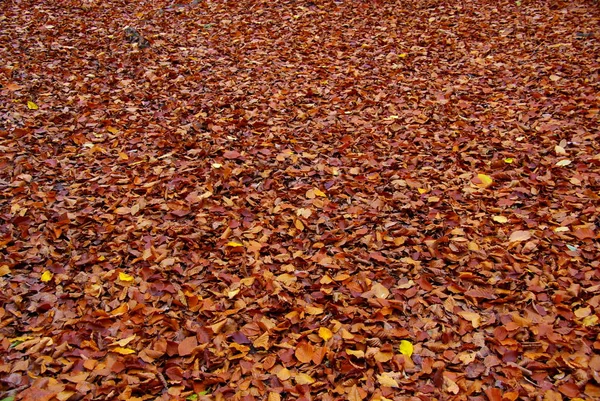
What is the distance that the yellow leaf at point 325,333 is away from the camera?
2518mm

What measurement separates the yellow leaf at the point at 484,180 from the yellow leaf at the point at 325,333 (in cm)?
177

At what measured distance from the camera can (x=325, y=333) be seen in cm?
254

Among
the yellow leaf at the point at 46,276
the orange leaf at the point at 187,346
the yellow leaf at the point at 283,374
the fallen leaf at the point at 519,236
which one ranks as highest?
the yellow leaf at the point at 46,276

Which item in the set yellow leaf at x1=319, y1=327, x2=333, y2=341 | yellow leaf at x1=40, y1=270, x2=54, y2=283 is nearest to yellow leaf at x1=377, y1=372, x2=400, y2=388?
yellow leaf at x1=319, y1=327, x2=333, y2=341

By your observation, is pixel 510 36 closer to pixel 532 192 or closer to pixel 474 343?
pixel 532 192

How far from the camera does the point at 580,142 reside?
12.7ft

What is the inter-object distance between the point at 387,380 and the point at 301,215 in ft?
4.43

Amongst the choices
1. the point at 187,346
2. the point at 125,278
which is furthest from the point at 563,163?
the point at 125,278

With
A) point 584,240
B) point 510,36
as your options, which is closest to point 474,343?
point 584,240

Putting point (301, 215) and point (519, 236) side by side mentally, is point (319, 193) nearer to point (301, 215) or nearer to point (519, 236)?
point (301, 215)

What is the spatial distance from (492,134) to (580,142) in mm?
701

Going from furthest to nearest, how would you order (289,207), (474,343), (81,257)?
(289,207)
(81,257)
(474,343)

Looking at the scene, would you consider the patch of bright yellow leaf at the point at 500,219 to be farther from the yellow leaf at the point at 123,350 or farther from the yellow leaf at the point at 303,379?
the yellow leaf at the point at 123,350

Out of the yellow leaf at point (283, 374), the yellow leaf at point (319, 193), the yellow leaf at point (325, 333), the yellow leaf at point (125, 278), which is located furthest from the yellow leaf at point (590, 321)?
the yellow leaf at point (125, 278)
